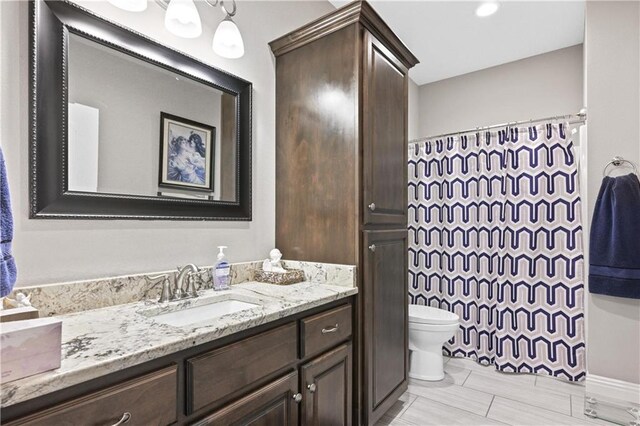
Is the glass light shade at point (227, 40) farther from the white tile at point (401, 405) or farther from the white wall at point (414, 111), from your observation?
the white wall at point (414, 111)

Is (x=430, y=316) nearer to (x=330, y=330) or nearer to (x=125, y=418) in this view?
(x=330, y=330)

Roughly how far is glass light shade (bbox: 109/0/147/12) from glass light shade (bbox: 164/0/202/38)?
0.32 feet

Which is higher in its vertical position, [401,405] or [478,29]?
[478,29]

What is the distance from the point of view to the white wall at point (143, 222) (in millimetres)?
1097

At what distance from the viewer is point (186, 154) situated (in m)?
1.60

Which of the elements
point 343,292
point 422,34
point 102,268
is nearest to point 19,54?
point 102,268

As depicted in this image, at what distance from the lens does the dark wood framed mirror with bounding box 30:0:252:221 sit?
1154 millimetres

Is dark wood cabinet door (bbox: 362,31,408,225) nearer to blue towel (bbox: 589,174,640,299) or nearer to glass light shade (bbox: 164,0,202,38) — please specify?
glass light shade (bbox: 164,0,202,38)

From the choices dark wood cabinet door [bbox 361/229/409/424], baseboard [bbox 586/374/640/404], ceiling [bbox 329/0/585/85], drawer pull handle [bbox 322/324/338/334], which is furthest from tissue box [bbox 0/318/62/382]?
baseboard [bbox 586/374/640/404]

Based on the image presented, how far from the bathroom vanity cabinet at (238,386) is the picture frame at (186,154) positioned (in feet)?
2.66

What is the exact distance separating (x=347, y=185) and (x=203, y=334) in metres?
1.01

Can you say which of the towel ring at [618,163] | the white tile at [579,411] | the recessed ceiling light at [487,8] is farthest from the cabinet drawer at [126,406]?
the recessed ceiling light at [487,8]

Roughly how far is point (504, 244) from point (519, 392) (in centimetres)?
107

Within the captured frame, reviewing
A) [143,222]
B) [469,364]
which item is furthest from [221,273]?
[469,364]
